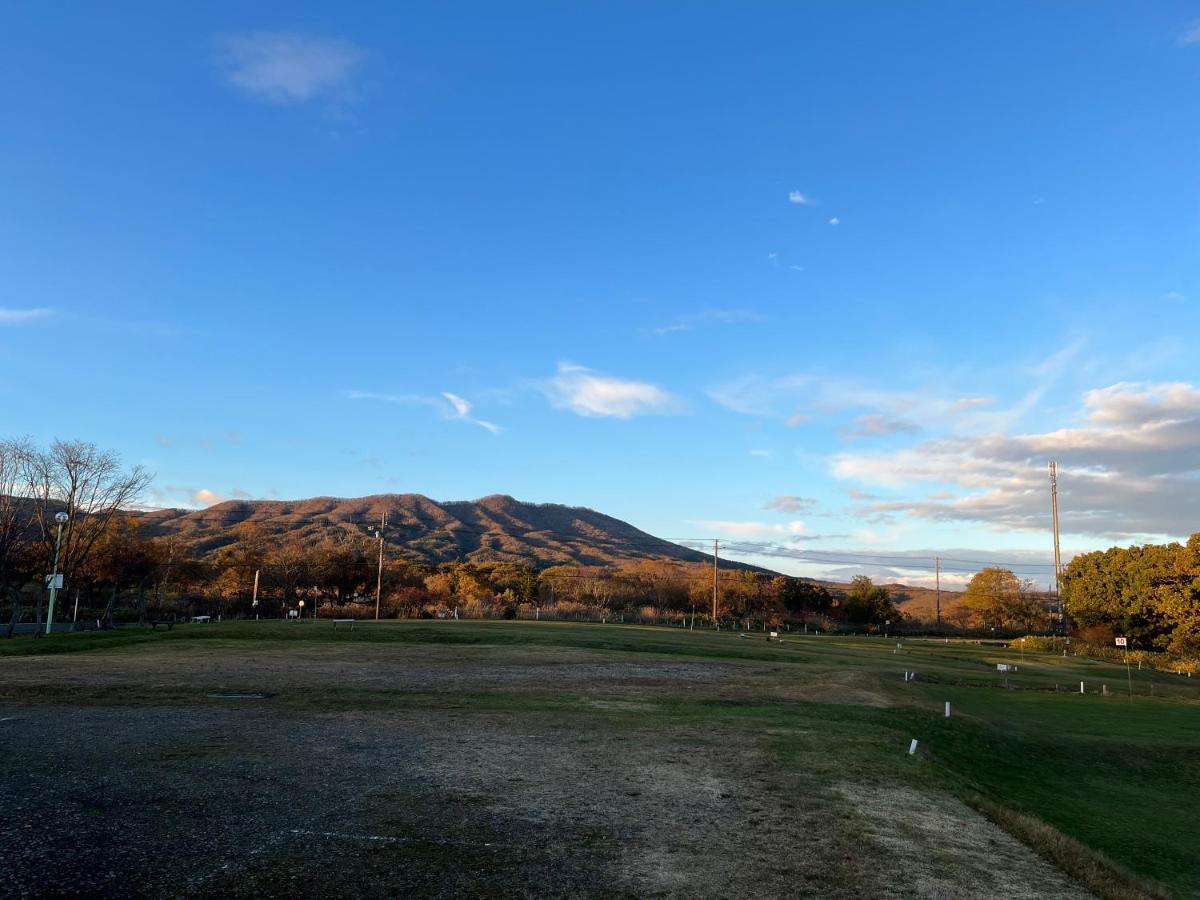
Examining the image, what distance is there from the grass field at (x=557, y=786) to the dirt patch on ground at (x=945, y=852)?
0.05m

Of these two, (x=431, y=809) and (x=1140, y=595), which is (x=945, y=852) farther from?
(x=1140, y=595)

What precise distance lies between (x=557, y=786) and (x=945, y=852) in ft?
16.9

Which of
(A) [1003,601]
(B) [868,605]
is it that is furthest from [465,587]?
(A) [1003,601]

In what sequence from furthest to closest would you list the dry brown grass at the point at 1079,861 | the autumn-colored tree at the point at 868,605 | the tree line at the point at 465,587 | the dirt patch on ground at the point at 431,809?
the autumn-colored tree at the point at 868,605 < the tree line at the point at 465,587 < the dry brown grass at the point at 1079,861 < the dirt patch on ground at the point at 431,809

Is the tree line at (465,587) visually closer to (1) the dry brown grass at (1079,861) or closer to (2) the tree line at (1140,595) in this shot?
(2) the tree line at (1140,595)

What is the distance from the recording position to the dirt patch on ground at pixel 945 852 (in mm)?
8125

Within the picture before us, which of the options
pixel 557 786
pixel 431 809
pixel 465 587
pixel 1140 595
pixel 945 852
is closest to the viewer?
pixel 945 852

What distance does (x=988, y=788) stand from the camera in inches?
579

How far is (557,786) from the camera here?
36.4ft

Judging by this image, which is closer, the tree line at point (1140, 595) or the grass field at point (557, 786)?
the grass field at point (557, 786)

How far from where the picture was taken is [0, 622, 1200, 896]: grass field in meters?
7.74

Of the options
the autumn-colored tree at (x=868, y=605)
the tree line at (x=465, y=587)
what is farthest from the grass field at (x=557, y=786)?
the autumn-colored tree at (x=868, y=605)

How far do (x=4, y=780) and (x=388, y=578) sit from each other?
74.2 meters

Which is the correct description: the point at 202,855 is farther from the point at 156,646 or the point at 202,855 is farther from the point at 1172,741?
the point at 156,646
